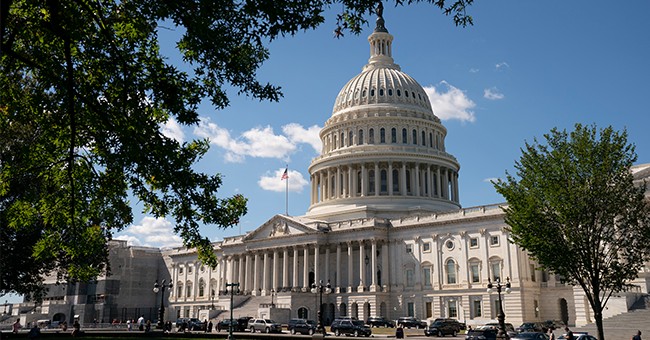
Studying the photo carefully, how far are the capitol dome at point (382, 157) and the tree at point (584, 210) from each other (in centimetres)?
5815

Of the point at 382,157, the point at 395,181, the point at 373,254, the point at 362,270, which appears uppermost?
the point at 382,157

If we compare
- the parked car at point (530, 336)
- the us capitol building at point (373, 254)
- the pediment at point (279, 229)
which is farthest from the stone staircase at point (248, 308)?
the parked car at point (530, 336)

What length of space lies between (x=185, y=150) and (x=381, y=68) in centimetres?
10380

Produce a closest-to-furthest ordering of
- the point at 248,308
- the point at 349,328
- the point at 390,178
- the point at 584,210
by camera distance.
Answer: the point at 584,210 → the point at 349,328 → the point at 248,308 → the point at 390,178

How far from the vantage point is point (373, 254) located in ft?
284

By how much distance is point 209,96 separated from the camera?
17875 mm

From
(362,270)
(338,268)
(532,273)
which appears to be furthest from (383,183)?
(532,273)

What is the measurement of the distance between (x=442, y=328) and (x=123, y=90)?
4804 cm

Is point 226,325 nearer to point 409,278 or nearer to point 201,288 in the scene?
point 409,278

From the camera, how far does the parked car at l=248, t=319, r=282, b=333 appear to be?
6522 centimetres

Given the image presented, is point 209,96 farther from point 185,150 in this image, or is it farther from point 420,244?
point 420,244

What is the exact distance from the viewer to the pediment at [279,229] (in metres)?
93.9

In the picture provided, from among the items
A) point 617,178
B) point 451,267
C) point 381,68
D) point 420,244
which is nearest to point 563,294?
point 451,267

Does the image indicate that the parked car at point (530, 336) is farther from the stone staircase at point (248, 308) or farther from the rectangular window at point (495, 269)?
the stone staircase at point (248, 308)
